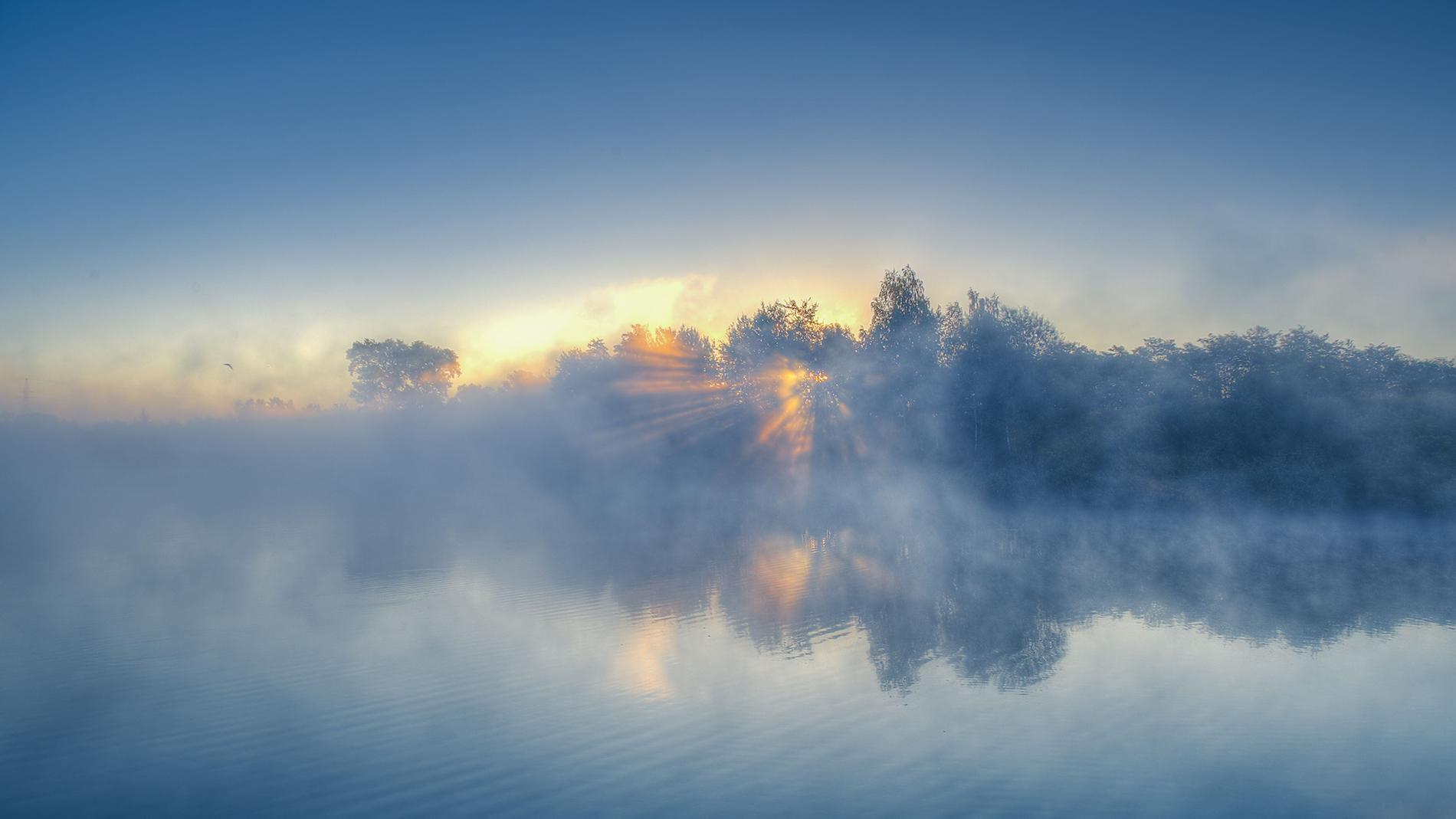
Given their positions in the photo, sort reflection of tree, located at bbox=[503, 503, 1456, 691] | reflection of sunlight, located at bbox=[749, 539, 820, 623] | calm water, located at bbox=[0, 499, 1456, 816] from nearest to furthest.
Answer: calm water, located at bbox=[0, 499, 1456, 816] → reflection of tree, located at bbox=[503, 503, 1456, 691] → reflection of sunlight, located at bbox=[749, 539, 820, 623]

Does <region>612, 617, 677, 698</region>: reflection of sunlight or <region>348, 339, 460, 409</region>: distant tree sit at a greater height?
<region>348, 339, 460, 409</region>: distant tree

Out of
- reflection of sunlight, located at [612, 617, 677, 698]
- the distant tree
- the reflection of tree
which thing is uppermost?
the distant tree

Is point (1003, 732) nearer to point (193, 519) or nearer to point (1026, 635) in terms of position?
point (1026, 635)

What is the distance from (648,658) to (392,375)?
109132 millimetres

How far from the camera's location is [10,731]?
1378 cm

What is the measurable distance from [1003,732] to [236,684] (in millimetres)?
16030

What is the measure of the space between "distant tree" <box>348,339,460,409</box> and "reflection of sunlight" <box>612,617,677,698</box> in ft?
333

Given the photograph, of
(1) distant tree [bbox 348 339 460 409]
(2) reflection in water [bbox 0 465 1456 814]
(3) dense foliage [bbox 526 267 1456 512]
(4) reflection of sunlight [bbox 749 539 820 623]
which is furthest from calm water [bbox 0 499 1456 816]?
(1) distant tree [bbox 348 339 460 409]

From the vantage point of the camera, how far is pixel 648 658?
58.8 feet

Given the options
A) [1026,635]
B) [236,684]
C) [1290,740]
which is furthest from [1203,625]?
[236,684]

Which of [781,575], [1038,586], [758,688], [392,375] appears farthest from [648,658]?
[392,375]

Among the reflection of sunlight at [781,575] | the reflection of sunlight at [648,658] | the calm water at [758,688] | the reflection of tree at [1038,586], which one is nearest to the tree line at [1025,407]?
the reflection of tree at [1038,586]

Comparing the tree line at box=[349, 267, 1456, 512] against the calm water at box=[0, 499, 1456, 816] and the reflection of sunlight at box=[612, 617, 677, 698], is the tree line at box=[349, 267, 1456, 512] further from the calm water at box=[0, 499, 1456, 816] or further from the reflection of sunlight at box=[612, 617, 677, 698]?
the reflection of sunlight at box=[612, 617, 677, 698]

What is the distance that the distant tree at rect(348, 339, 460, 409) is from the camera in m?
114
